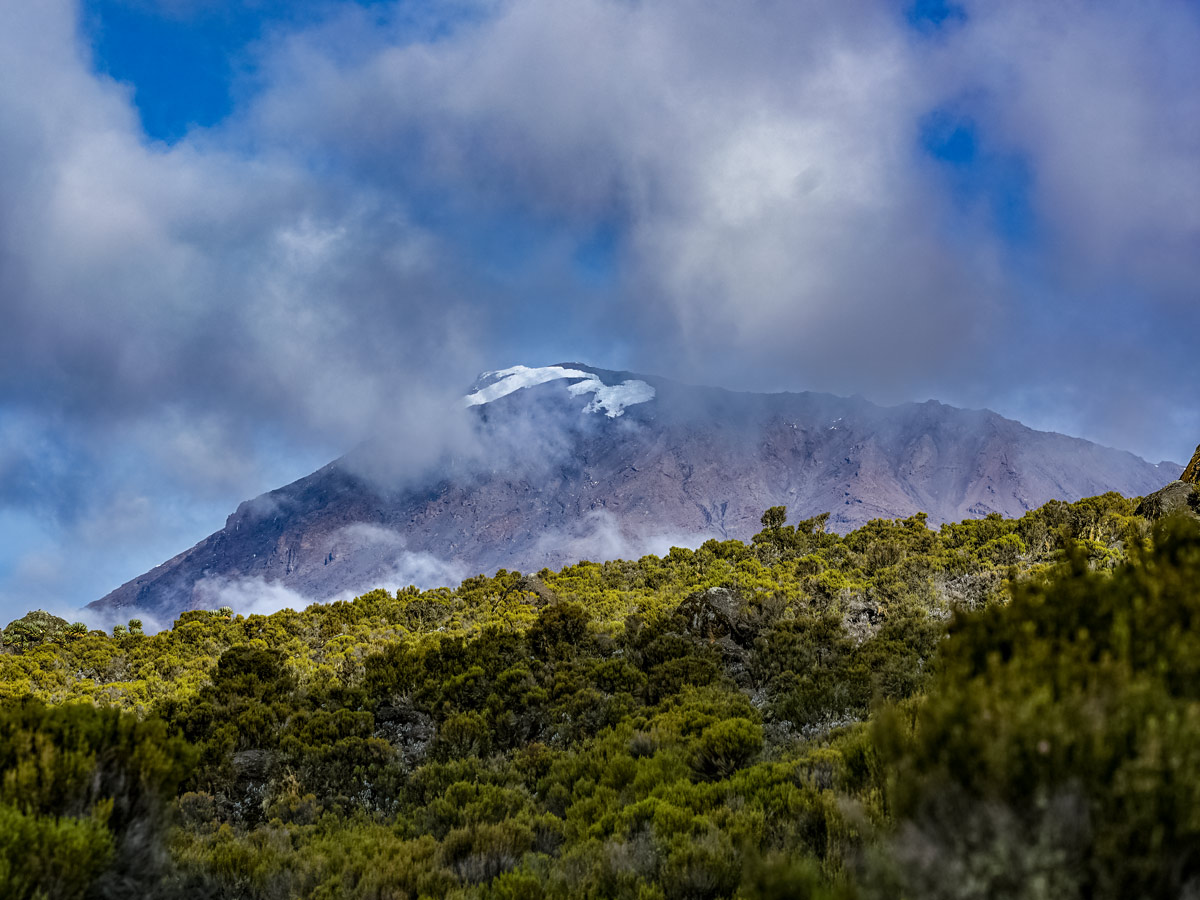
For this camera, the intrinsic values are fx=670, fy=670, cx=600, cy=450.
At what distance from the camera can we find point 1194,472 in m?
19.4

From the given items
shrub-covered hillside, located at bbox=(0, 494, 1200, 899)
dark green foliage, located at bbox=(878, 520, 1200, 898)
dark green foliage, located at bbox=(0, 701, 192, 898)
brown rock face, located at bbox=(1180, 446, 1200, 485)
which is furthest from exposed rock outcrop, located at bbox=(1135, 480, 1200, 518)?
dark green foliage, located at bbox=(0, 701, 192, 898)

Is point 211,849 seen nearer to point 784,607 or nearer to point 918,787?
point 918,787

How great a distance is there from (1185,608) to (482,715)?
33.4 ft

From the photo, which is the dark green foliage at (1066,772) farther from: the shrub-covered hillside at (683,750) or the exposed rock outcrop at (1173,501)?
the exposed rock outcrop at (1173,501)

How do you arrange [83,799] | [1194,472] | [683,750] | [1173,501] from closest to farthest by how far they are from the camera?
[83,799] < [683,750] < [1173,501] < [1194,472]

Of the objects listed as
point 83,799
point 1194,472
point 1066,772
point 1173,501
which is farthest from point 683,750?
point 1194,472

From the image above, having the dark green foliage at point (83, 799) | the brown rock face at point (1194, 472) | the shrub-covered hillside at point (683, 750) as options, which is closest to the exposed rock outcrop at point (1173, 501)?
the brown rock face at point (1194, 472)

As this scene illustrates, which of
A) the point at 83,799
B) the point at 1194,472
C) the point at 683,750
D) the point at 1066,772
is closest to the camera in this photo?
the point at 1066,772

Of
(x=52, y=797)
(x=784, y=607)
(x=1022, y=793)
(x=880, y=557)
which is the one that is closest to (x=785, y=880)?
(x=1022, y=793)

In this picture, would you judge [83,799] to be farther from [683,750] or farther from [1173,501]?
[1173,501]

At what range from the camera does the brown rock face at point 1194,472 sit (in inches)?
733

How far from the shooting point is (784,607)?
17.0 m

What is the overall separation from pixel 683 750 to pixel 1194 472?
65.0 feet

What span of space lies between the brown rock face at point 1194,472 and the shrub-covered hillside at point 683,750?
2.19 metres
